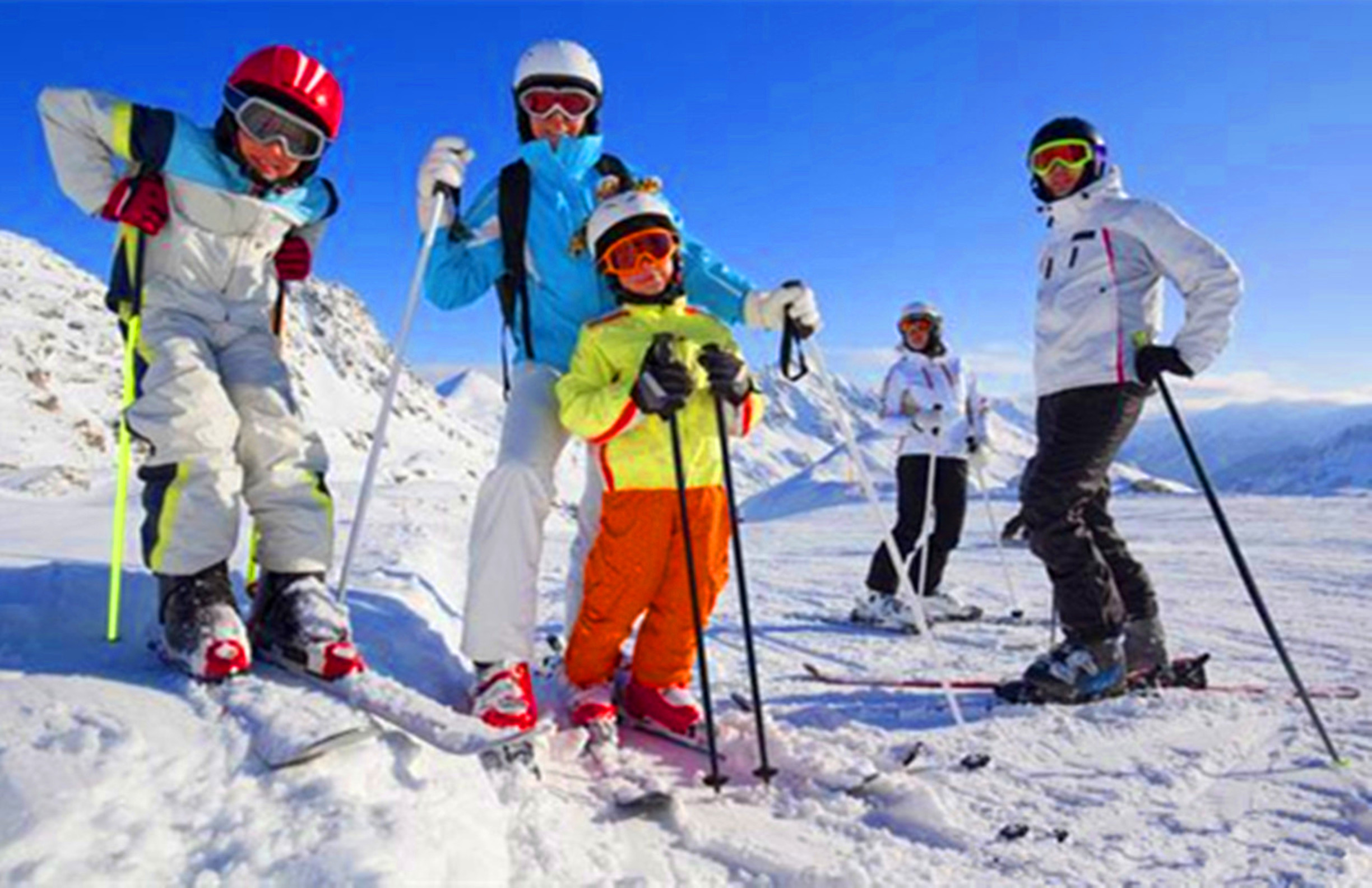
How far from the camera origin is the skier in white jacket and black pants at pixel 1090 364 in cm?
414

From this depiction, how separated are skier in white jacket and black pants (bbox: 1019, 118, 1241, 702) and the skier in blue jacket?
1491 millimetres

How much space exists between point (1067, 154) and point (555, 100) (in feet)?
8.08

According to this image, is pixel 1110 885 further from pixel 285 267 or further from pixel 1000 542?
pixel 1000 542

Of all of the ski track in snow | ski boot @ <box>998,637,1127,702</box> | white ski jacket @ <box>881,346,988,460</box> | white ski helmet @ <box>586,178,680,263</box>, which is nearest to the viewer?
the ski track in snow

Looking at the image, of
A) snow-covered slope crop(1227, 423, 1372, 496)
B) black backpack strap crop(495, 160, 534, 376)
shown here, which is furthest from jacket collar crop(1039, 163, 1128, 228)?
snow-covered slope crop(1227, 423, 1372, 496)

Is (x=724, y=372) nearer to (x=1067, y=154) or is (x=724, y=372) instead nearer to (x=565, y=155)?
(x=565, y=155)

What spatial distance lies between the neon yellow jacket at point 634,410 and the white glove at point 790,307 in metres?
0.28

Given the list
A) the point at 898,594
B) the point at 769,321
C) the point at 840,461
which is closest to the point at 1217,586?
the point at 898,594

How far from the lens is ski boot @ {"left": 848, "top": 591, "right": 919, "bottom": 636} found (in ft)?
21.0

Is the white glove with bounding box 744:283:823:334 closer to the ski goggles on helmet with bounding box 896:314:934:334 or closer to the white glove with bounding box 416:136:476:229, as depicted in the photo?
the white glove with bounding box 416:136:476:229

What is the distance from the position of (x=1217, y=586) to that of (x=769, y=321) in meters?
6.29

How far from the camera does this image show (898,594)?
6.70m

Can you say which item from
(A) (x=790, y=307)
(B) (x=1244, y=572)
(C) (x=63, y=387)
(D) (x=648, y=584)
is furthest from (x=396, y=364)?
(C) (x=63, y=387)

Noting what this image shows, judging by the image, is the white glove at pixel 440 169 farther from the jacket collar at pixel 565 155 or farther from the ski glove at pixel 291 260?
the ski glove at pixel 291 260
